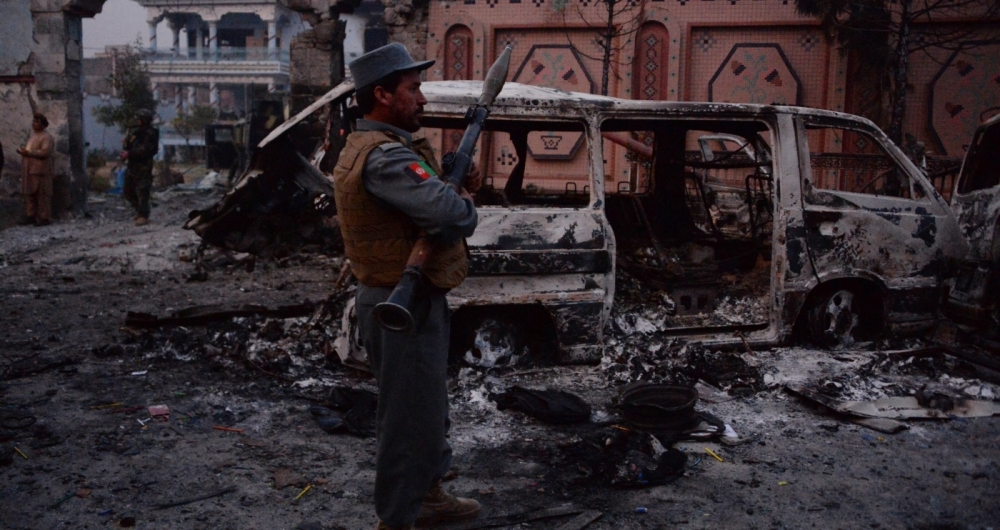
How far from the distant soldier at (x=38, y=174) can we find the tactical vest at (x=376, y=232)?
12.3m

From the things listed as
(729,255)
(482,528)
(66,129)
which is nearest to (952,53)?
(729,255)

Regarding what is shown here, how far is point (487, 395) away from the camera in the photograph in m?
4.88

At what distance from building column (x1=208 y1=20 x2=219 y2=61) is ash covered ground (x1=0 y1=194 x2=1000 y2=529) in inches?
1450

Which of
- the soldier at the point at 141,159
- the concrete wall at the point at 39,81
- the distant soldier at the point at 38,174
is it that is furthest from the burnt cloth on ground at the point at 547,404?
the concrete wall at the point at 39,81

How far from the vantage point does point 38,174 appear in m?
13.2

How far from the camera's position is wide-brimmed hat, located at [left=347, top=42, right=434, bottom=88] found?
9.25ft

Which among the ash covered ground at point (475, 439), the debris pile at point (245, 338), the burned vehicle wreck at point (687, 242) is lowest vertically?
the ash covered ground at point (475, 439)

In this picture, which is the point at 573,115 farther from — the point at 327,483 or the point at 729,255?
the point at 327,483

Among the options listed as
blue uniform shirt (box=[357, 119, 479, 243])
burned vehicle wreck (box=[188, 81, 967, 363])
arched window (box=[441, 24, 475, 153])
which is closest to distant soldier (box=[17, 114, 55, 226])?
arched window (box=[441, 24, 475, 153])

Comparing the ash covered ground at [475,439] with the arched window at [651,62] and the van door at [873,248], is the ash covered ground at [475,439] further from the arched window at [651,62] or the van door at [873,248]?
the arched window at [651,62]

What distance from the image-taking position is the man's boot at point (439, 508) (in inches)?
127

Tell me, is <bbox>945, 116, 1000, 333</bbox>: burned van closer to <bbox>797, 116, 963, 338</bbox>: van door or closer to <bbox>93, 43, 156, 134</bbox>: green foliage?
<bbox>797, 116, 963, 338</bbox>: van door

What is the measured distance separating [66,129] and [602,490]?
13.1m

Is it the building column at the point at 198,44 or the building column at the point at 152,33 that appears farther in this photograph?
the building column at the point at 152,33
